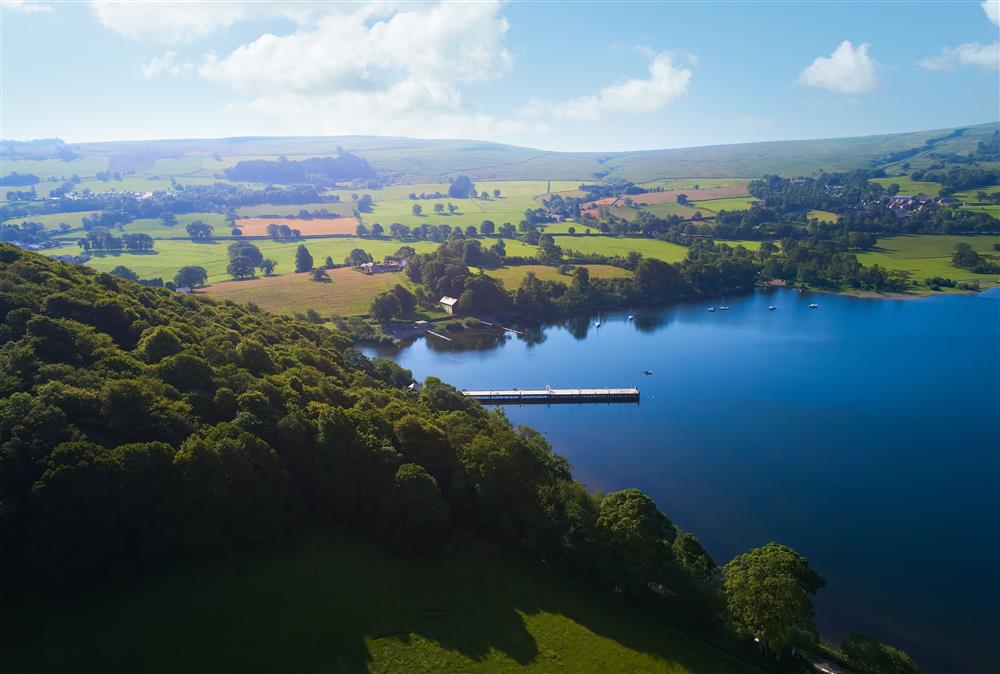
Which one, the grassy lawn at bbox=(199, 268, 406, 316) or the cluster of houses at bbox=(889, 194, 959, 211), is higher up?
the cluster of houses at bbox=(889, 194, 959, 211)

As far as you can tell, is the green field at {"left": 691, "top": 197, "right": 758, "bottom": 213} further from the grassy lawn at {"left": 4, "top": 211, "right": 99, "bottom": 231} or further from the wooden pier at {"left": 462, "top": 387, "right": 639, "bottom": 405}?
the grassy lawn at {"left": 4, "top": 211, "right": 99, "bottom": 231}

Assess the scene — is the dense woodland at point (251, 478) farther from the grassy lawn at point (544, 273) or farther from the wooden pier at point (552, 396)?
the grassy lawn at point (544, 273)

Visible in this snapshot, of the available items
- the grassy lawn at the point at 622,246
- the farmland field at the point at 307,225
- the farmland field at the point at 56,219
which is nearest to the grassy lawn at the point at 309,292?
the grassy lawn at the point at 622,246

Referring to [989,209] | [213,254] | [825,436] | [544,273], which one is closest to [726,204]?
[989,209]

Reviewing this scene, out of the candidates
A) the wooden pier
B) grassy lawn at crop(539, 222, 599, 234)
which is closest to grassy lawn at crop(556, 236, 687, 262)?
grassy lawn at crop(539, 222, 599, 234)

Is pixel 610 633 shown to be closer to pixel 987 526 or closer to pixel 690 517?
pixel 690 517

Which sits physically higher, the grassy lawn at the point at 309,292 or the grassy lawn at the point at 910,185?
the grassy lawn at the point at 910,185
